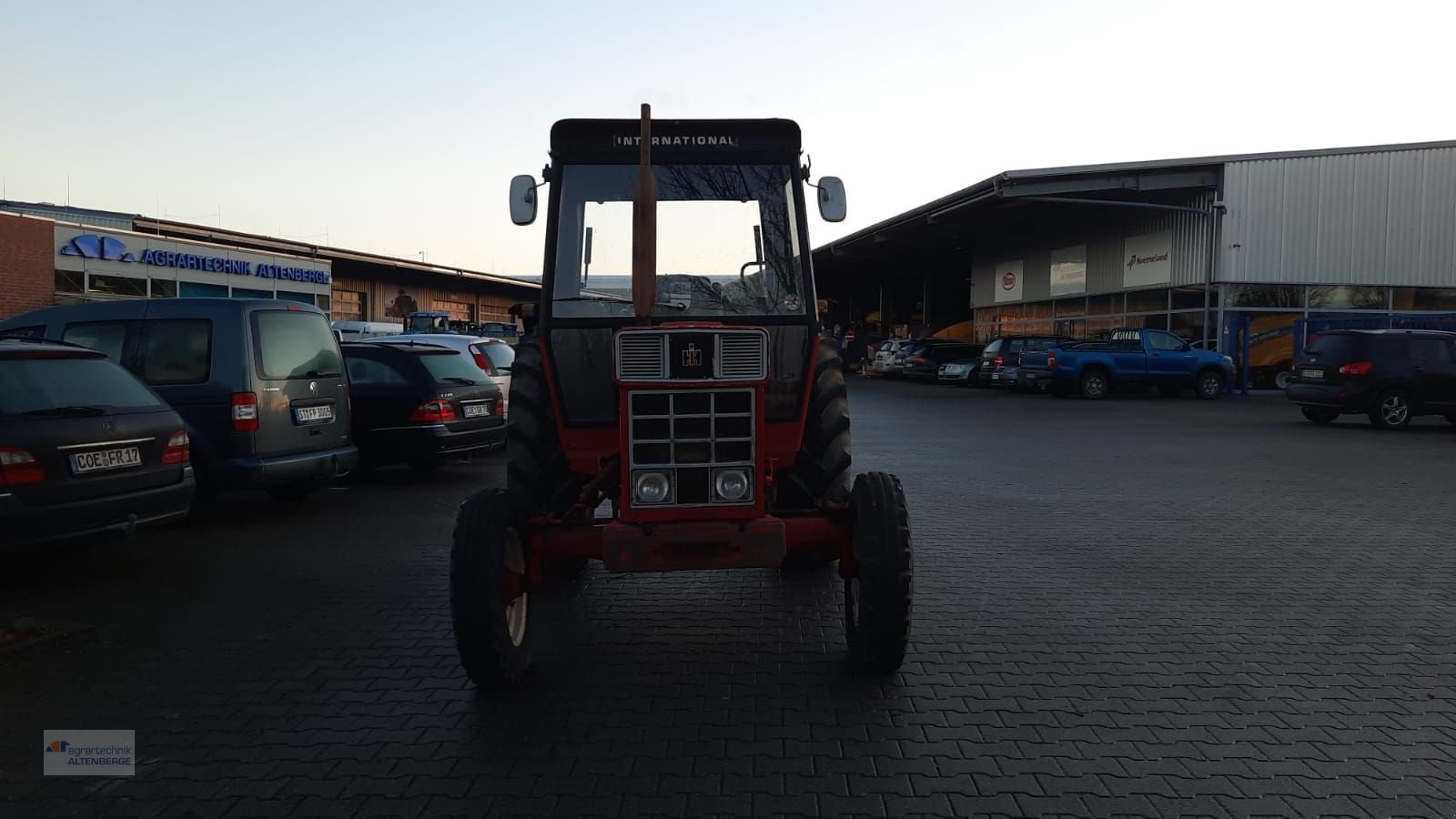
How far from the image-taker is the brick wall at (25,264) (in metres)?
27.8

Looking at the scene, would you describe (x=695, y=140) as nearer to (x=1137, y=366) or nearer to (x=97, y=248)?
(x=1137, y=366)

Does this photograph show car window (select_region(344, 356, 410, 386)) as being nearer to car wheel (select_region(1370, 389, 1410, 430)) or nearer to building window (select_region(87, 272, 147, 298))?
car wheel (select_region(1370, 389, 1410, 430))

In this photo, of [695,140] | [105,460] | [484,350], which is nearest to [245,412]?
[105,460]

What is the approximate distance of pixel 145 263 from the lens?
3122cm

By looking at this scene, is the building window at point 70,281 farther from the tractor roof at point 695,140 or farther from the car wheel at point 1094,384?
the tractor roof at point 695,140

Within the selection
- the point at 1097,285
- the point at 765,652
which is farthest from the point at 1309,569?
the point at 1097,285

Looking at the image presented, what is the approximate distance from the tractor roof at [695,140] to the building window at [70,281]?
97.8 feet

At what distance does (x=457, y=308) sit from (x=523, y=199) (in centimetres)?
7033

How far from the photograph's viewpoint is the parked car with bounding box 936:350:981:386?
3453 cm

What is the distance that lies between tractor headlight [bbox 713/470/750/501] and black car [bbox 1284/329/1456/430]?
17.5 meters

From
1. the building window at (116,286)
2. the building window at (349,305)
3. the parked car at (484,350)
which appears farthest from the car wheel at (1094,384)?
the building window at (349,305)

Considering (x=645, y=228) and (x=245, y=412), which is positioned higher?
(x=645, y=228)

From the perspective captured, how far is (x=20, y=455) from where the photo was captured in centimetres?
597

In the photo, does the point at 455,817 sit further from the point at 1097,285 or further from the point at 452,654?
the point at 1097,285
